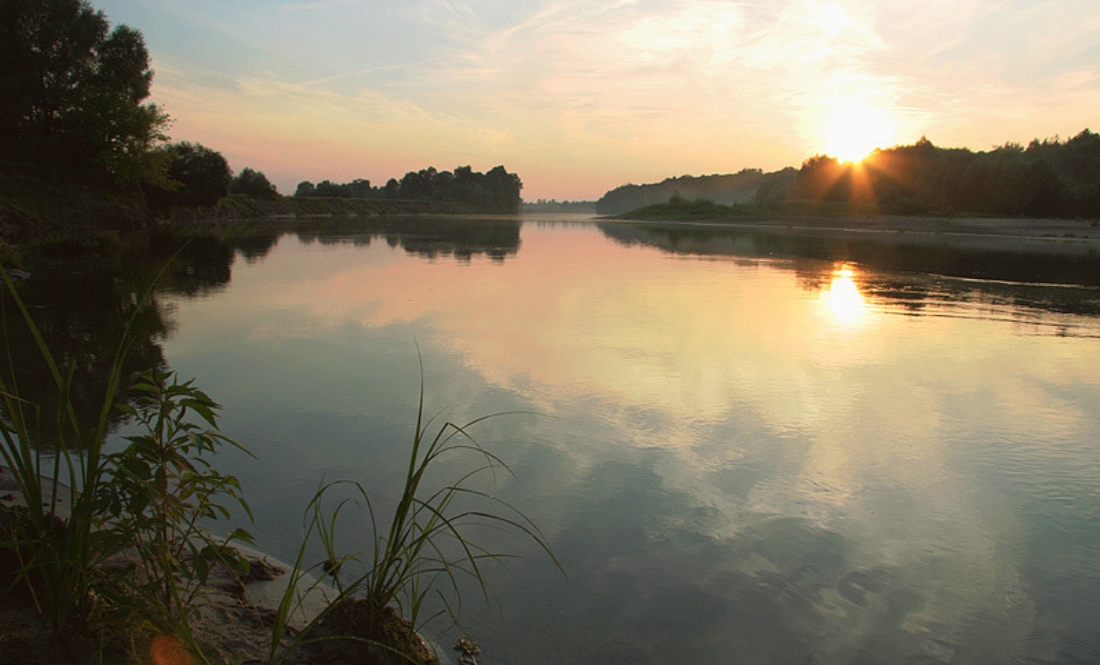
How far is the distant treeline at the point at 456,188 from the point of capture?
14175 cm

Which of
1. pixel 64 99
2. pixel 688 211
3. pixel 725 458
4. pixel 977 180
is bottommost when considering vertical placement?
pixel 725 458

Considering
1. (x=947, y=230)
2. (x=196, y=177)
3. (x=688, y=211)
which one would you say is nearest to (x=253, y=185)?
(x=196, y=177)

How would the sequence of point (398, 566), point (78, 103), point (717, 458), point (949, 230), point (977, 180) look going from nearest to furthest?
point (398, 566)
point (717, 458)
point (78, 103)
point (949, 230)
point (977, 180)

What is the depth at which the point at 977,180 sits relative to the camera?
6100 cm

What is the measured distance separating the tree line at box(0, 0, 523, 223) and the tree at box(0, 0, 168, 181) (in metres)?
0.05

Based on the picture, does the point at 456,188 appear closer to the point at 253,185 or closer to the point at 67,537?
the point at 253,185

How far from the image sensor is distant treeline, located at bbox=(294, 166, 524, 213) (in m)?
142

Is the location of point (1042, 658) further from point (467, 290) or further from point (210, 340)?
point (467, 290)

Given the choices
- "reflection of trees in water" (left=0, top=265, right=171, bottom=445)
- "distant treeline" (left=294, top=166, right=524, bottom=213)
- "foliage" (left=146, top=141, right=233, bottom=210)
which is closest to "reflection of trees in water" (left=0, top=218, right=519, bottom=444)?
"reflection of trees in water" (left=0, top=265, right=171, bottom=445)

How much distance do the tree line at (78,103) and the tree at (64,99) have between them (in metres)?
0.05

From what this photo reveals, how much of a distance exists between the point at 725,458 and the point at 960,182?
72.3 meters

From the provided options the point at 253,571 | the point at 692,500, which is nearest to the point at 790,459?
the point at 692,500

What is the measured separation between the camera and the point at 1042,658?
2635mm

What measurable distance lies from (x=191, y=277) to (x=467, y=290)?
6.44m
